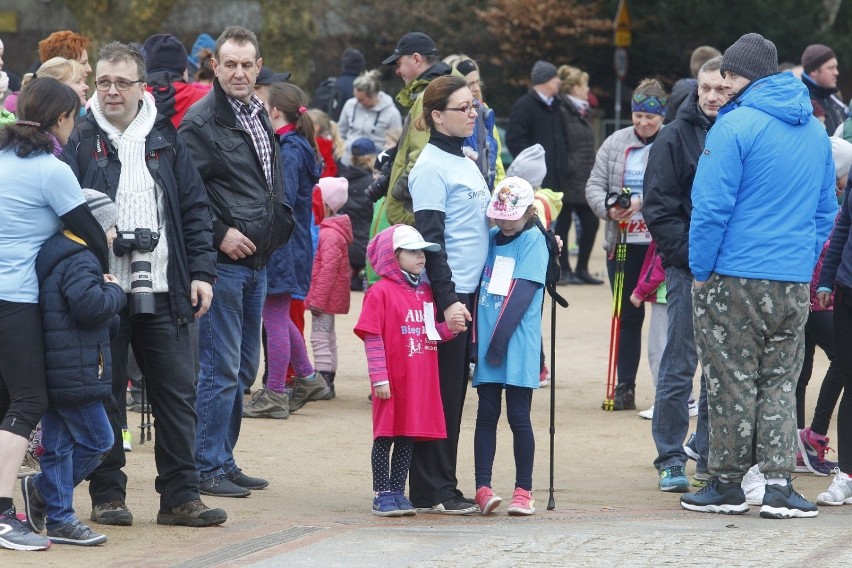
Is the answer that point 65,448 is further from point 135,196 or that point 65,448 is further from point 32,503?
point 135,196

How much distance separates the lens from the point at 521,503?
707 centimetres

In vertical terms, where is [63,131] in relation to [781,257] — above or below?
above

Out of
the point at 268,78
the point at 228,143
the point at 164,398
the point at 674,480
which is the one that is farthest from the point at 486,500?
the point at 268,78

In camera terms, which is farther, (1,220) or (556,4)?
(556,4)

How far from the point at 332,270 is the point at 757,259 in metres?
4.28

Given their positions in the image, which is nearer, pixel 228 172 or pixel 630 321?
pixel 228 172

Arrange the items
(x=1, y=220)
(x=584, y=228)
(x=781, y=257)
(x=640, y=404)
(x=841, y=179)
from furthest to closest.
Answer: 1. (x=584, y=228)
2. (x=640, y=404)
3. (x=841, y=179)
4. (x=781, y=257)
5. (x=1, y=220)

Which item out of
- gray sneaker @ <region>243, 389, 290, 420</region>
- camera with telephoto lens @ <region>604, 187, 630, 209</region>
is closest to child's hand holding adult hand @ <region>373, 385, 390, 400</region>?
gray sneaker @ <region>243, 389, 290, 420</region>

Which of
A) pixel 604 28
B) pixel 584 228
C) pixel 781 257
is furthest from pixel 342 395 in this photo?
pixel 604 28

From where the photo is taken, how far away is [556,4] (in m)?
Answer: 29.8

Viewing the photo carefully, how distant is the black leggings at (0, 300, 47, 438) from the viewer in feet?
19.8

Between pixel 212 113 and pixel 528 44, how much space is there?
2369cm

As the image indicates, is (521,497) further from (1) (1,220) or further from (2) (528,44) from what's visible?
(2) (528,44)

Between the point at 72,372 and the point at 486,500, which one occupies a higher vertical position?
the point at 72,372
